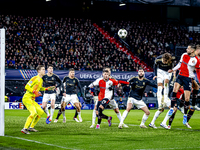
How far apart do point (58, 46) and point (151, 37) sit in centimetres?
1201

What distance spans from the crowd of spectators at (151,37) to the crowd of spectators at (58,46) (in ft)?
7.02

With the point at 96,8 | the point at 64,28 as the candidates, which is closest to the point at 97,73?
the point at 64,28

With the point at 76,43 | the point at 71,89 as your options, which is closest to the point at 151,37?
the point at 76,43

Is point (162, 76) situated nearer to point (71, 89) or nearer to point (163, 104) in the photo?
point (163, 104)

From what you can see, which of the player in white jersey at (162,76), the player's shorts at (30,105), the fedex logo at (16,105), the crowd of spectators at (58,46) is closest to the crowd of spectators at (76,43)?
the crowd of spectators at (58,46)

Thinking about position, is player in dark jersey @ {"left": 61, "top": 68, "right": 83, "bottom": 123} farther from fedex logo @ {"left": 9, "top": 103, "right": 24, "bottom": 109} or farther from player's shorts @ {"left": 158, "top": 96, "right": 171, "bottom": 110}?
fedex logo @ {"left": 9, "top": 103, "right": 24, "bottom": 109}

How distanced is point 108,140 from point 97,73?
20.3 m

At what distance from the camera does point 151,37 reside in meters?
38.5

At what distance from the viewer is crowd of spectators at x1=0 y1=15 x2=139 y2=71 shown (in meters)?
29.7

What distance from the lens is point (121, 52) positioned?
35.4 m

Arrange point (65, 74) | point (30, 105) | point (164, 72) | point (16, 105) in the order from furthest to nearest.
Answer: point (65, 74)
point (16, 105)
point (164, 72)
point (30, 105)

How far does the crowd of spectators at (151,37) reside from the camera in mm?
36344

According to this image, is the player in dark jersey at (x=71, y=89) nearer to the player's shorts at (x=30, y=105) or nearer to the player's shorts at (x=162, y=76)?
the player's shorts at (x=162, y=76)

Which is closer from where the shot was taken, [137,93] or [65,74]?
[137,93]
